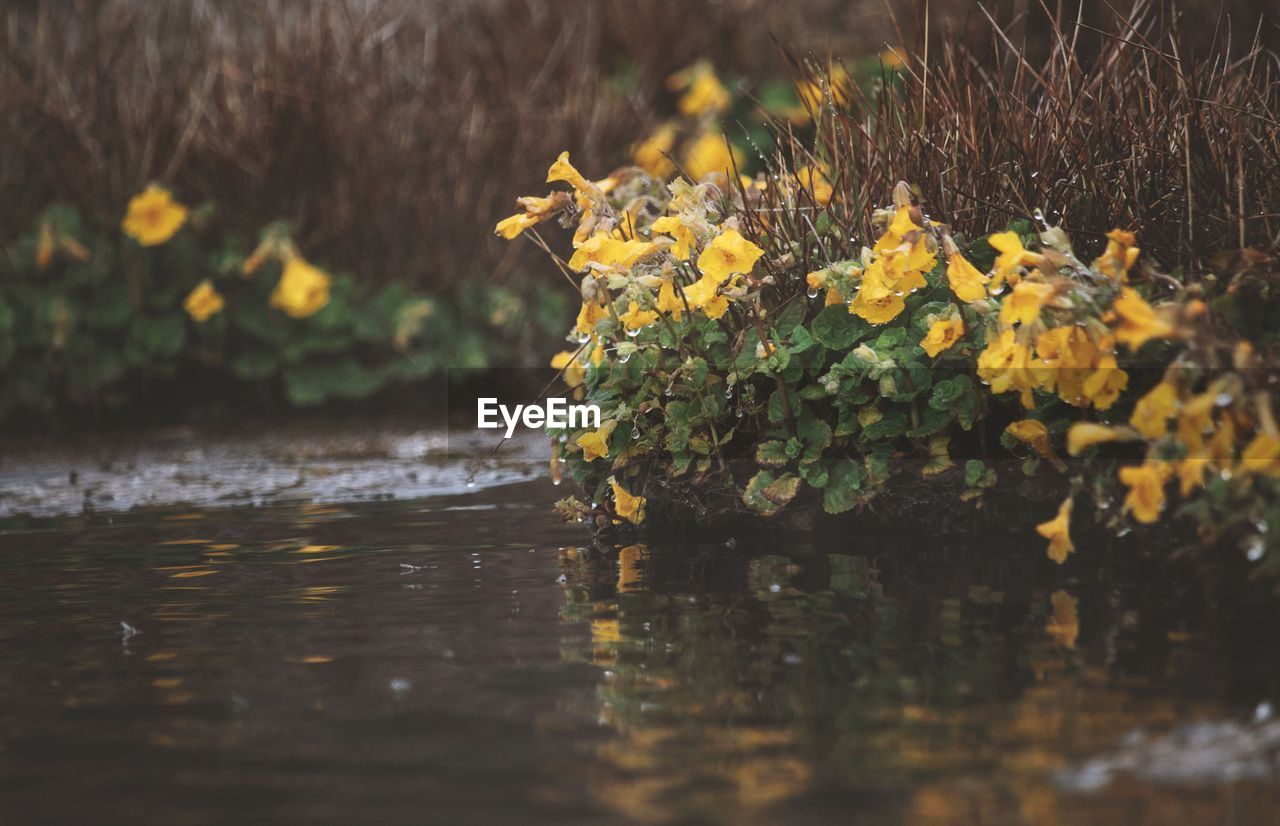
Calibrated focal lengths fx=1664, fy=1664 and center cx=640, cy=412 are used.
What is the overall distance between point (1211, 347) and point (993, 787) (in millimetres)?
908

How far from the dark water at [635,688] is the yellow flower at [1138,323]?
0.48m

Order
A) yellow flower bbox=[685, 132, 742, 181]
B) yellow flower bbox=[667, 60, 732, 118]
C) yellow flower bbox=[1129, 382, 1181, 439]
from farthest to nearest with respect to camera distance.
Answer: yellow flower bbox=[667, 60, 732, 118] → yellow flower bbox=[685, 132, 742, 181] → yellow flower bbox=[1129, 382, 1181, 439]

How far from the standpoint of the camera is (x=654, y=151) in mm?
7273

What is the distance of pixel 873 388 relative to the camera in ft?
11.1

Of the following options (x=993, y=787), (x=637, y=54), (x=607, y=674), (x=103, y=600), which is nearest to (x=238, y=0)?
(x=637, y=54)

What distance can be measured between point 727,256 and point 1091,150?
889 mm

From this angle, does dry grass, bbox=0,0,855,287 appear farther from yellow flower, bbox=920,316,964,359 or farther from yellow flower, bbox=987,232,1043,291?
yellow flower, bbox=987,232,1043,291

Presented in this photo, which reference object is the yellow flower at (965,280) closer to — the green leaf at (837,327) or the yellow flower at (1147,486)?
the green leaf at (837,327)

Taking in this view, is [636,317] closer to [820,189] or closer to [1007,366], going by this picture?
[820,189]

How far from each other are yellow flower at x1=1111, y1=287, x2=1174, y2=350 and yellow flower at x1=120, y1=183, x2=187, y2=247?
443cm

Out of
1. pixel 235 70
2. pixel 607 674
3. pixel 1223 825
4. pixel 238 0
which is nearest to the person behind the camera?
pixel 1223 825

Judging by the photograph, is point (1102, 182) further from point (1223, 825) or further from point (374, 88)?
point (374, 88)

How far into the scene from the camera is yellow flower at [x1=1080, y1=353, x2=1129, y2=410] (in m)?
2.93

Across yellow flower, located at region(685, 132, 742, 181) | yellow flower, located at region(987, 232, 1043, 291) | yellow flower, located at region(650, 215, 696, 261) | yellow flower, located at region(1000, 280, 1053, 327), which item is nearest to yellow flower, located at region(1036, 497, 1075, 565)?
yellow flower, located at region(1000, 280, 1053, 327)
